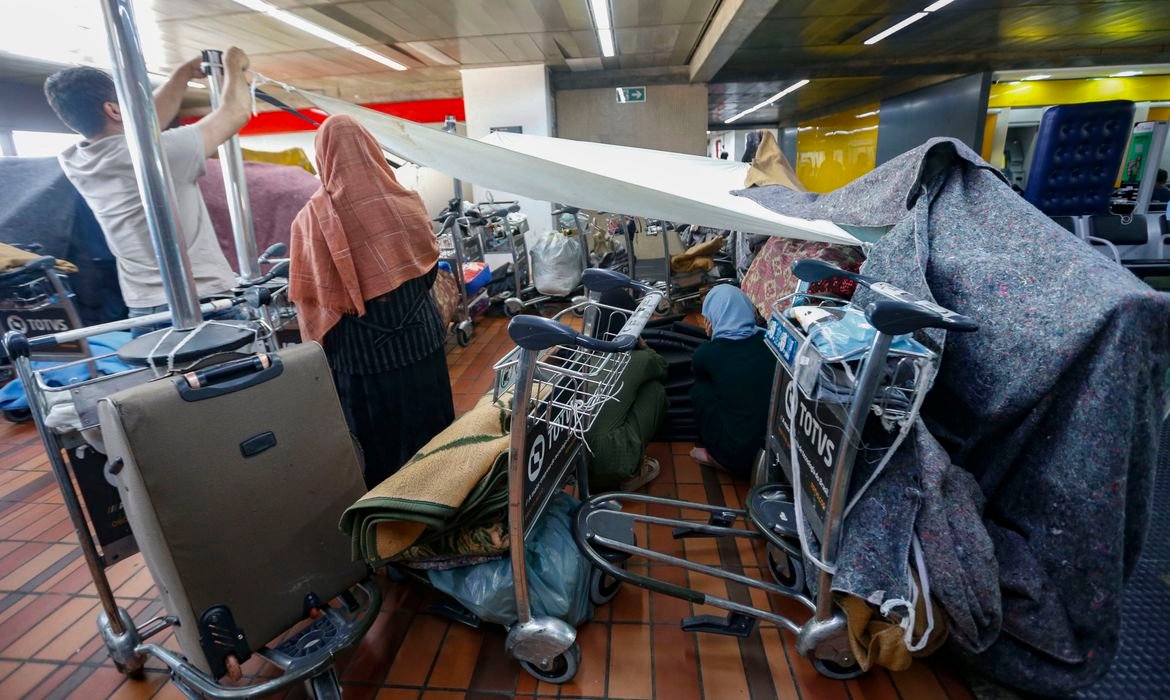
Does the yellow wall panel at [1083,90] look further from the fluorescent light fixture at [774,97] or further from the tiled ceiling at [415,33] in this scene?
the tiled ceiling at [415,33]

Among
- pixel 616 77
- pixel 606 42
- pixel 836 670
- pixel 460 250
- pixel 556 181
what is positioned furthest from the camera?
pixel 616 77

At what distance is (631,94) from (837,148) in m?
6.18

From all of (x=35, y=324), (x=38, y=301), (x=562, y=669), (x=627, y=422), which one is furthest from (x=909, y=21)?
(x=35, y=324)

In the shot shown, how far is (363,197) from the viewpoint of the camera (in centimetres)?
153

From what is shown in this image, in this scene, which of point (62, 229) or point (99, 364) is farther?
point (62, 229)

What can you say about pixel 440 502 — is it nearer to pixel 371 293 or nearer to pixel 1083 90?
pixel 371 293

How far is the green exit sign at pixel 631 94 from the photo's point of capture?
7920mm

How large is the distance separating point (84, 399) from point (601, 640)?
136 centimetres

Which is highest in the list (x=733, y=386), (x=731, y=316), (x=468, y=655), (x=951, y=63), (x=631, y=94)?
(x=951, y=63)

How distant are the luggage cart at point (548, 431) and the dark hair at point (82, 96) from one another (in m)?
1.50

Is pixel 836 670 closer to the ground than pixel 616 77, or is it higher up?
closer to the ground

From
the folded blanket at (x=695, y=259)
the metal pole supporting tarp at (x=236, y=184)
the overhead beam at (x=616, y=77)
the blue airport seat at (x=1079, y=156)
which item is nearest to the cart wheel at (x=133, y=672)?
the metal pole supporting tarp at (x=236, y=184)

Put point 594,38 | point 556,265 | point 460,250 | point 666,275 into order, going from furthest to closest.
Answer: point 594,38, point 556,265, point 666,275, point 460,250

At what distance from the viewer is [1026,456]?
115 cm
